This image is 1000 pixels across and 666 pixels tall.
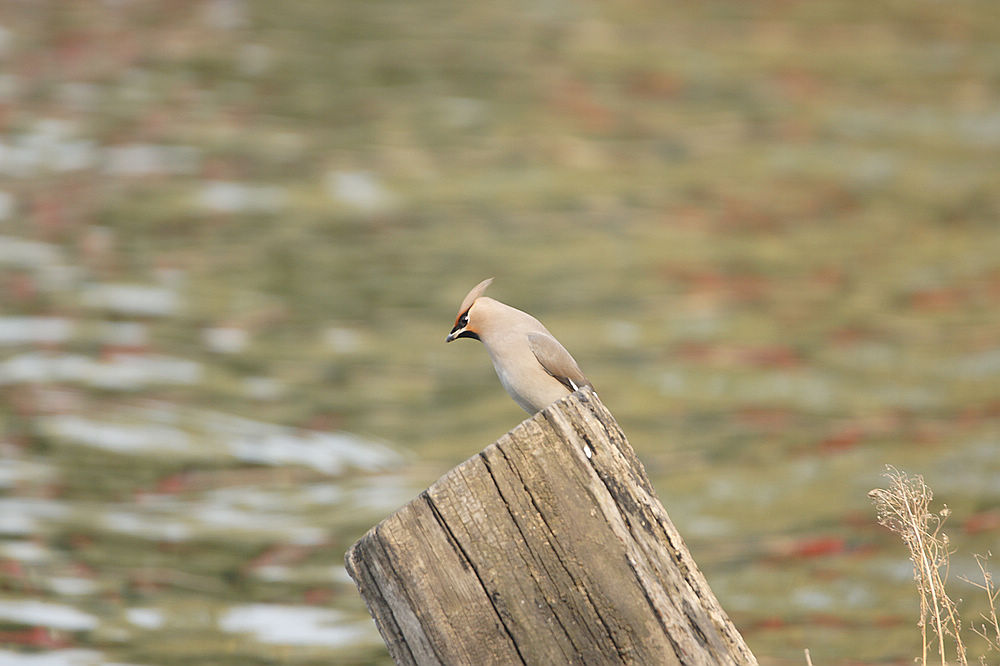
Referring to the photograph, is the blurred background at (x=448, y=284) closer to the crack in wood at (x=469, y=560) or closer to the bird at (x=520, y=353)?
the bird at (x=520, y=353)

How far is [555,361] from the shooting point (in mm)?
3748

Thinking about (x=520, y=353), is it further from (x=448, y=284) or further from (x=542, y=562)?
(x=448, y=284)

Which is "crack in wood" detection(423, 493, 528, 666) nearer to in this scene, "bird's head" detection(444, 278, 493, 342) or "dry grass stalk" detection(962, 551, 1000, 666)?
"bird's head" detection(444, 278, 493, 342)

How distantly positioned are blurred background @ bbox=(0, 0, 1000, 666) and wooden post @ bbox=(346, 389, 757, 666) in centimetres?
343

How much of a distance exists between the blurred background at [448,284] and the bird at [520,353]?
2.91 meters

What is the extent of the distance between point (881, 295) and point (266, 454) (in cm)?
568

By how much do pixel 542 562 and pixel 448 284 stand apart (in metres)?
8.70

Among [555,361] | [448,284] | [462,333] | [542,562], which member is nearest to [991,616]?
[555,361]

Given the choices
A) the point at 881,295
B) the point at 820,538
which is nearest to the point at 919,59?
the point at 881,295

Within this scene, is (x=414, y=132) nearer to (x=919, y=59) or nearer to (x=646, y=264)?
(x=646, y=264)

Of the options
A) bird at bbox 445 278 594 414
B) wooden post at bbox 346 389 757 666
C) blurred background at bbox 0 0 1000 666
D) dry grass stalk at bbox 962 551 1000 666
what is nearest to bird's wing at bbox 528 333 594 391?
bird at bbox 445 278 594 414

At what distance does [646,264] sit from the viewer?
12.3m

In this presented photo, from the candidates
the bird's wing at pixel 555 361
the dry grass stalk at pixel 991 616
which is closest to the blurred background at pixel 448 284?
the dry grass stalk at pixel 991 616

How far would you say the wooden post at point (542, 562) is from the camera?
281cm
